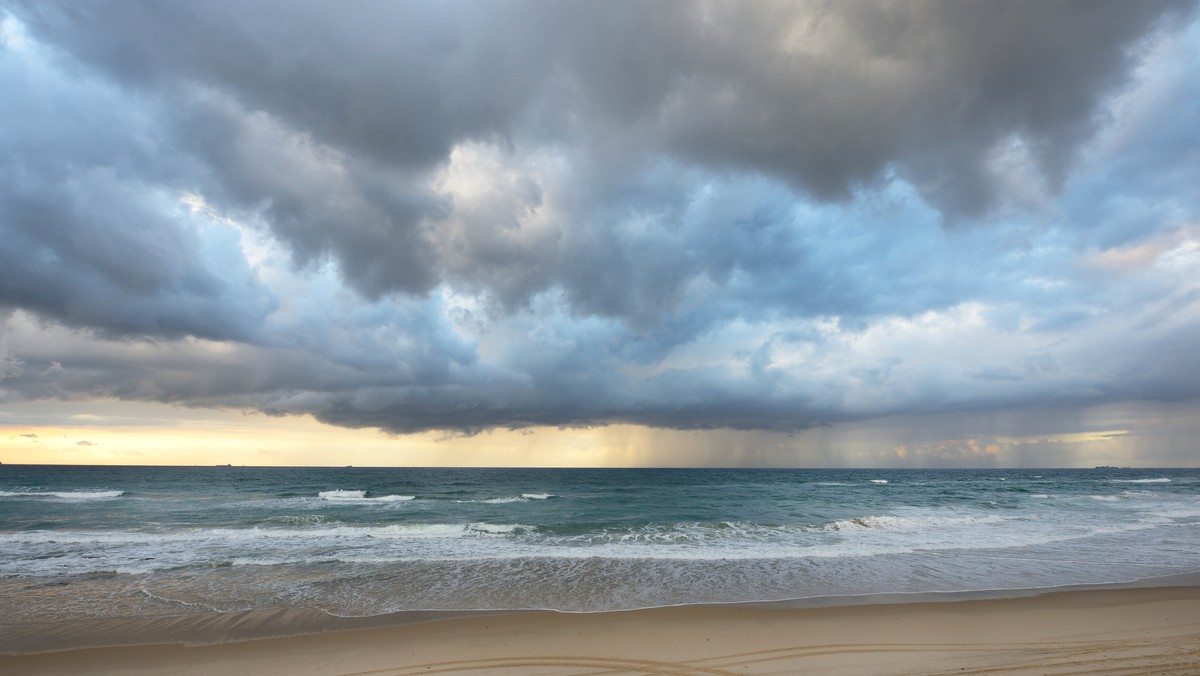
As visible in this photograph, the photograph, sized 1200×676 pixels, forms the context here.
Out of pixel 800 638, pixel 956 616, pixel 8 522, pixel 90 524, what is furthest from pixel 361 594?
pixel 8 522

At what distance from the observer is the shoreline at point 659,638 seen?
8367mm

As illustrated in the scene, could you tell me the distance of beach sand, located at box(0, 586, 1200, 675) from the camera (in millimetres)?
8125

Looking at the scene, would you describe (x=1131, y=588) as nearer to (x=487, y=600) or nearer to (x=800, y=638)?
(x=800, y=638)

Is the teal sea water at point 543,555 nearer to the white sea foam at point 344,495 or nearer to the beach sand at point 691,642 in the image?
the beach sand at point 691,642

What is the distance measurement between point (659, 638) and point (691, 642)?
1.89 feet

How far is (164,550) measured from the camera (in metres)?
19.8

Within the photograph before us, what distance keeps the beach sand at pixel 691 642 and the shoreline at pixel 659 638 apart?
0.04 meters

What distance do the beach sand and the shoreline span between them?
0.12 feet

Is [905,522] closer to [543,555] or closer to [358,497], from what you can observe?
[543,555]

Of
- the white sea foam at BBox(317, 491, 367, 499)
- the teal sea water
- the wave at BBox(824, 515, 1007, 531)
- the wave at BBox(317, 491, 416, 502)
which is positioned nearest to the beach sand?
the teal sea water

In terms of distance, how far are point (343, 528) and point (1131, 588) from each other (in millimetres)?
29043

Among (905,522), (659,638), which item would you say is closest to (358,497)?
(905,522)

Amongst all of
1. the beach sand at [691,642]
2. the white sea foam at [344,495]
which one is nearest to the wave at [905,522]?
the beach sand at [691,642]

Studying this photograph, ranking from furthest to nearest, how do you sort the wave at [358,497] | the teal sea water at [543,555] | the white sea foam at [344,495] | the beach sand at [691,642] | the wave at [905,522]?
the white sea foam at [344,495] < the wave at [358,497] < the wave at [905,522] < the teal sea water at [543,555] < the beach sand at [691,642]
